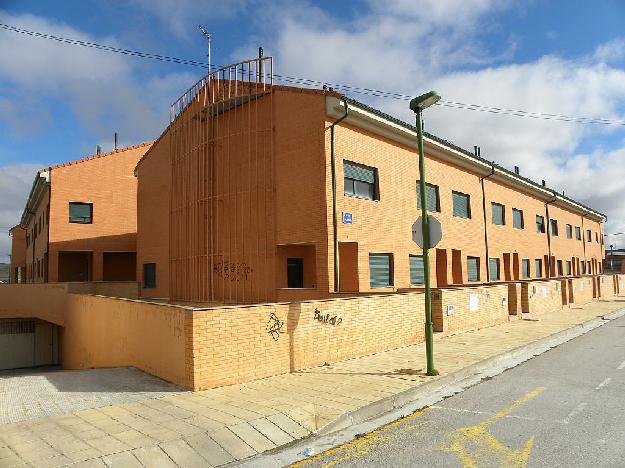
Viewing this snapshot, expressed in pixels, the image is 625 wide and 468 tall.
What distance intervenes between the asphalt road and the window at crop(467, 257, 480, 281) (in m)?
12.6

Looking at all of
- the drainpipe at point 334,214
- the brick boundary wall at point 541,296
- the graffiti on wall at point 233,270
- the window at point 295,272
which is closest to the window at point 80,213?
the graffiti on wall at point 233,270

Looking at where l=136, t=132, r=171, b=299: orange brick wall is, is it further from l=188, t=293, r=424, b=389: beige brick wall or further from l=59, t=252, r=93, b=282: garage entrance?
l=188, t=293, r=424, b=389: beige brick wall

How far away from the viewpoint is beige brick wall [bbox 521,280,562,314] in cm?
1894

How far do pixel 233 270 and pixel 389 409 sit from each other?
9811 millimetres

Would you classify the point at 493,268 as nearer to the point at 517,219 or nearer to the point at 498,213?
the point at 498,213

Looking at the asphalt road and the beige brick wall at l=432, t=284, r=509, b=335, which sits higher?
the beige brick wall at l=432, t=284, r=509, b=335

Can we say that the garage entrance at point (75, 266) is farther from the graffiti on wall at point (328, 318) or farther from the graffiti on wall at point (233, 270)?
the graffiti on wall at point (328, 318)

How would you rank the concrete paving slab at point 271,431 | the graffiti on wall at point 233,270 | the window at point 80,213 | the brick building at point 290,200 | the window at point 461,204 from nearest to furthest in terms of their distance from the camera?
the concrete paving slab at point 271,431 → the brick building at point 290,200 → the graffiti on wall at point 233,270 → the window at point 461,204 → the window at point 80,213

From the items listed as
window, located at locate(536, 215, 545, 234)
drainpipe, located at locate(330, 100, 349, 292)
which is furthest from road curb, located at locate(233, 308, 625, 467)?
window, located at locate(536, 215, 545, 234)

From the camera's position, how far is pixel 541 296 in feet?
67.2

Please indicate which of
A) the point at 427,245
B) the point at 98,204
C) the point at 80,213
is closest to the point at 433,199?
the point at 427,245

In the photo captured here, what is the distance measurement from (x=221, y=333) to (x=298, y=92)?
932 cm

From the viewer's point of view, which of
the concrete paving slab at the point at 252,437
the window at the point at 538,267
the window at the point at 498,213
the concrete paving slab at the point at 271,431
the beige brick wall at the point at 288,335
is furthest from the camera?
the window at the point at 538,267

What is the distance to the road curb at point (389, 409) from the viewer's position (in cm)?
510
